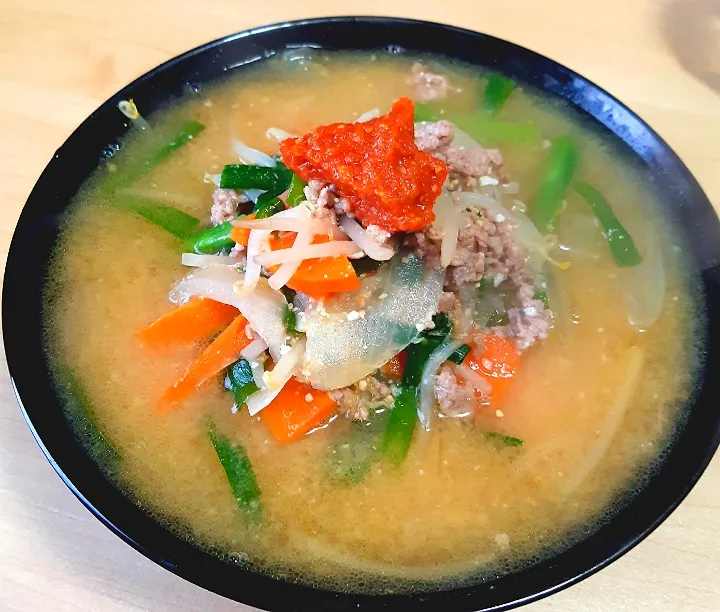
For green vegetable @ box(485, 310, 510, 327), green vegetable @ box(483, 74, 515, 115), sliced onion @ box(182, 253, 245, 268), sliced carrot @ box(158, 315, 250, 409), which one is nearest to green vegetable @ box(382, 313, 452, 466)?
green vegetable @ box(485, 310, 510, 327)

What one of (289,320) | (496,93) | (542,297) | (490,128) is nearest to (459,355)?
(542,297)

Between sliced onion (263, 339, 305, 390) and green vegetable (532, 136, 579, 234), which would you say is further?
green vegetable (532, 136, 579, 234)

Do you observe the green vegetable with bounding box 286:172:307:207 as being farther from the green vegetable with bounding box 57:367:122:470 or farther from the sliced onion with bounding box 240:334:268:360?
the green vegetable with bounding box 57:367:122:470

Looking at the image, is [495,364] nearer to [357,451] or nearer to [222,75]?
[357,451]

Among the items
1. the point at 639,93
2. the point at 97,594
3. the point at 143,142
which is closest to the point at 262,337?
the point at 97,594

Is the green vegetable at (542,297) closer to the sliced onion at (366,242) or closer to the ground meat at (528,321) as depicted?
the ground meat at (528,321)

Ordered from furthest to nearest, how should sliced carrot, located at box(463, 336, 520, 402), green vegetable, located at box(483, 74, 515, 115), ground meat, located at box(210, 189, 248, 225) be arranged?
green vegetable, located at box(483, 74, 515, 115) → ground meat, located at box(210, 189, 248, 225) → sliced carrot, located at box(463, 336, 520, 402)

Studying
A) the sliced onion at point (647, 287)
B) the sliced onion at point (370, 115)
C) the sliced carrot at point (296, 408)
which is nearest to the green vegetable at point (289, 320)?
the sliced carrot at point (296, 408)
